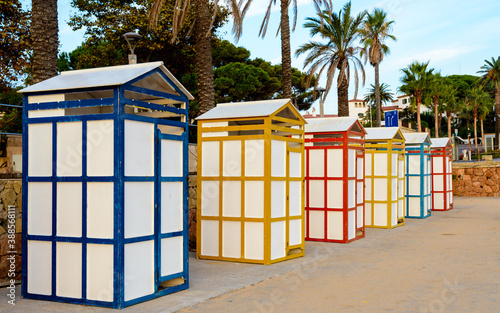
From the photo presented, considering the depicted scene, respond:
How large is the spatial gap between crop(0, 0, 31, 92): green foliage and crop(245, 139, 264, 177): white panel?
11.1 meters

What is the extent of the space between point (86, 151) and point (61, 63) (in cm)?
3041

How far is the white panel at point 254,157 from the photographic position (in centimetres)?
945

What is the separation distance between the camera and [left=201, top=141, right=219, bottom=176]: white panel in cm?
992

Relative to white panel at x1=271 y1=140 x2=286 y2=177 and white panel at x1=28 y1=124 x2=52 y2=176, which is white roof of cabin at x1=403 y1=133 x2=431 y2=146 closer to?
white panel at x1=271 y1=140 x2=286 y2=177

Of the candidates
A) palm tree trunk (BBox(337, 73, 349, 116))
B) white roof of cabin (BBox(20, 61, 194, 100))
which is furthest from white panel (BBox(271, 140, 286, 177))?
palm tree trunk (BBox(337, 73, 349, 116))

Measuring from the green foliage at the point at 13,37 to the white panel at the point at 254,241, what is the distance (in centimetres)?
1159

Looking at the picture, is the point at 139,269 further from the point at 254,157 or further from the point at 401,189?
the point at 401,189

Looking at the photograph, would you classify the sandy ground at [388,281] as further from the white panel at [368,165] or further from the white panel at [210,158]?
the white panel at [368,165]

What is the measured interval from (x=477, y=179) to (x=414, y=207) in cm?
1502

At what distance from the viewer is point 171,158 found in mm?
7262

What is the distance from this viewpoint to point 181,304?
21.5 ft

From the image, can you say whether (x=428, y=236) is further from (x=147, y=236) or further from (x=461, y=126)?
(x=461, y=126)

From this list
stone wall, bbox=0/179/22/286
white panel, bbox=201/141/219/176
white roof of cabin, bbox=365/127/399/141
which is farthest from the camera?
white roof of cabin, bbox=365/127/399/141

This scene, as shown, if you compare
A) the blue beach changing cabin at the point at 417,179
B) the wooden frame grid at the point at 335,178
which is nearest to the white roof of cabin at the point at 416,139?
the blue beach changing cabin at the point at 417,179
